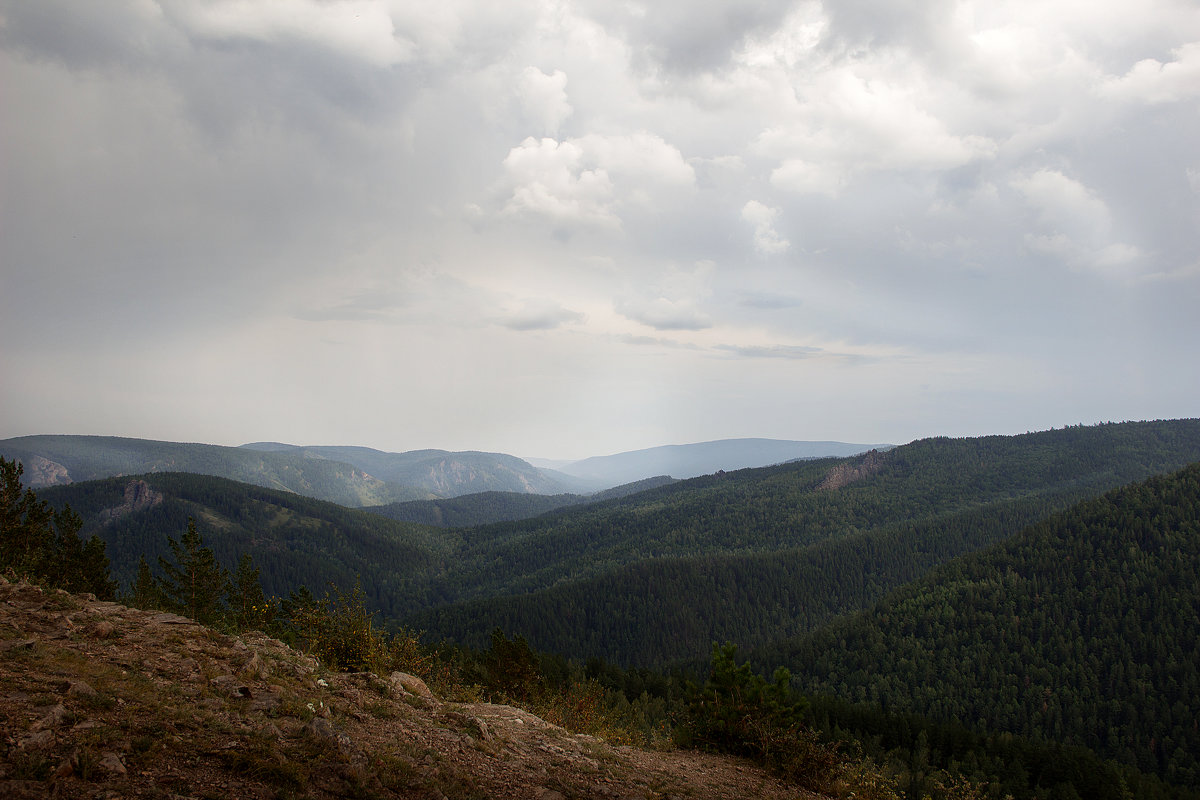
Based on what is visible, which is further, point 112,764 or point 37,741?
point 112,764

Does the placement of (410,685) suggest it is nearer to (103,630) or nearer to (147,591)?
(103,630)

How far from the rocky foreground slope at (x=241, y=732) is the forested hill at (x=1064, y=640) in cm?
14015

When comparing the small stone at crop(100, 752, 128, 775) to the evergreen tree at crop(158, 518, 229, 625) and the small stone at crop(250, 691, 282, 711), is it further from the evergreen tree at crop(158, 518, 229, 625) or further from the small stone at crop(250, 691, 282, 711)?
the evergreen tree at crop(158, 518, 229, 625)

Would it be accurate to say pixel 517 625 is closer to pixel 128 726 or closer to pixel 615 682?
pixel 615 682

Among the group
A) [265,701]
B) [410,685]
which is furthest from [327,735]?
[410,685]

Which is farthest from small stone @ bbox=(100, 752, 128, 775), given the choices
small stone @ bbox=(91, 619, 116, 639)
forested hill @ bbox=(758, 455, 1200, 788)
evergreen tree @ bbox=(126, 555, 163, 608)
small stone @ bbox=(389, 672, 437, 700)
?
forested hill @ bbox=(758, 455, 1200, 788)

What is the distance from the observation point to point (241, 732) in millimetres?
11320

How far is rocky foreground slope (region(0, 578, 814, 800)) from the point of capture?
9.09 m

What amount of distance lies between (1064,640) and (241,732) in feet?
647

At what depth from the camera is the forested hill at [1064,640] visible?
119m

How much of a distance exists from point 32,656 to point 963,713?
16730 cm

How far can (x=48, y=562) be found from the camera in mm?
43125

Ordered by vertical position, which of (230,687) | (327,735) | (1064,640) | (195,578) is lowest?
(1064,640)

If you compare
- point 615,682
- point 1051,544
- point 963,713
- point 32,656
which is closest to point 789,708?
point 32,656
